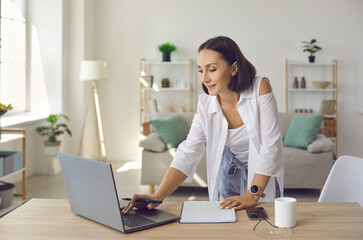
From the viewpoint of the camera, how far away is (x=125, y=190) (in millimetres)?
4992

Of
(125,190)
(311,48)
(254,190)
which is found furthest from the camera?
(311,48)

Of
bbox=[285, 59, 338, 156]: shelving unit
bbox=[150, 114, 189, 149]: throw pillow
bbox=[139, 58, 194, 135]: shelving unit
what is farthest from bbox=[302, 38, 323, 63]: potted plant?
bbox=[150, 114, 189, 149]: throw pillow

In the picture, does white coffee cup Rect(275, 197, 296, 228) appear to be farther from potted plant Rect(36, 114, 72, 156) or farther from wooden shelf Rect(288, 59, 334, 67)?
wooden shelf Rect(288, 59, 334, 67)

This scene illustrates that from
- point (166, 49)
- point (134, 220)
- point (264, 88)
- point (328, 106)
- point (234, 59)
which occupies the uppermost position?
point (166, 49)

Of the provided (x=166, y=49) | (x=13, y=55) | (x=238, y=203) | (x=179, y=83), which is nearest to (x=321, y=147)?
(x=179, y=83)

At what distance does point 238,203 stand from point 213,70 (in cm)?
54

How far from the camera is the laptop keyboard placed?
1.49 m

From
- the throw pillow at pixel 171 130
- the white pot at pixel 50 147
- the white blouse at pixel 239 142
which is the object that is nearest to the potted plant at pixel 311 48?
the throw pillow at pixel 171 130

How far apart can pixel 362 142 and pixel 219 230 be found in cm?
612

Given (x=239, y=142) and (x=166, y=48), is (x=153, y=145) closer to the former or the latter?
(x=166, y=48)

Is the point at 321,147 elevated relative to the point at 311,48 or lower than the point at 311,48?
lower

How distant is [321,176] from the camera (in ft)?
15.4

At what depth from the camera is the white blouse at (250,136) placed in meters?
1.87

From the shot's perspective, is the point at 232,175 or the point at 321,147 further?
the point at 321,147
